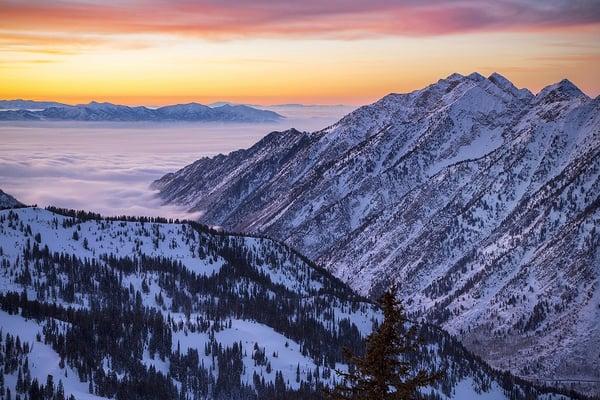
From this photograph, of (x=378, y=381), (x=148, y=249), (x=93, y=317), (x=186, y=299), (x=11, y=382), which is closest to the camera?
(x=378, y=381)

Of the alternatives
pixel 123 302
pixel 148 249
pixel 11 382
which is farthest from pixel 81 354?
pixel 148 249

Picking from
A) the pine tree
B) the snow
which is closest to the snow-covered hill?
the snow

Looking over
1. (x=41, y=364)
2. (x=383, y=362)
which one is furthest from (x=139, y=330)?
(x=383, y=362)

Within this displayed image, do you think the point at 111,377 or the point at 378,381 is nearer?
the point at 378,381

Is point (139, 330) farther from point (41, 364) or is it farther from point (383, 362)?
point (383, 362)

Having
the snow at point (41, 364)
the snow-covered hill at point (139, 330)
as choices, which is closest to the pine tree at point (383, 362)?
the snow-covered hill at point (139, 330)

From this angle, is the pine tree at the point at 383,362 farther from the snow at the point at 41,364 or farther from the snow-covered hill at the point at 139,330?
the snow at the point at 41,364

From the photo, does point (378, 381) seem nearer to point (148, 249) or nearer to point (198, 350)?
point (198, 350)

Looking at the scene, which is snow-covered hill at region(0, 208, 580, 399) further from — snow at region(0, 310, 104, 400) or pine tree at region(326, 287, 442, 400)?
pine tree at region(326, 287, 442, 400)
